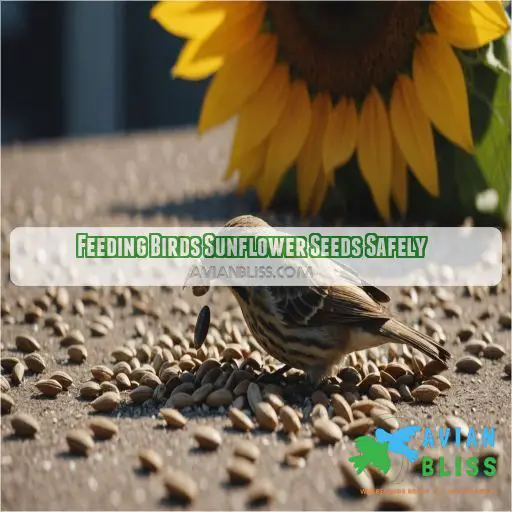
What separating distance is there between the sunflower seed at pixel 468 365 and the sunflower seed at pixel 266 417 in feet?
2.28

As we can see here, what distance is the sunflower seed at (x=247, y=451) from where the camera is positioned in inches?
71.1

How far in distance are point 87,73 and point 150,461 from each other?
24.7 feet

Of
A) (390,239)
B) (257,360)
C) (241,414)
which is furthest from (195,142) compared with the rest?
(241,414)

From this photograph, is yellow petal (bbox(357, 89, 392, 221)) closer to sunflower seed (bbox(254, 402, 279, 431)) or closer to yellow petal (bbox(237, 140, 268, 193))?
yellow petal (bbox(237, 140, 268, 193))

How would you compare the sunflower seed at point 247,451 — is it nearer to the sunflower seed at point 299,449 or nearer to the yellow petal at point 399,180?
the sunflower seed at point 299,449

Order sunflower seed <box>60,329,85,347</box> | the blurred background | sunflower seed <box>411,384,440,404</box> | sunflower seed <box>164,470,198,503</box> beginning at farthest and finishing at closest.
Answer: the blurred background
sunflower seed <box>60,329,85,347</box>
sunflower seed <box>411,384,440,404</box>
sunflower seed <box>164,470,198,503</box>

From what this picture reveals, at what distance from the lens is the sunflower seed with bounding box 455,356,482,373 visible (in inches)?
97.4

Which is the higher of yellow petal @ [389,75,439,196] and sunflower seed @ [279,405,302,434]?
yellow petal @ [389,75,439,196]

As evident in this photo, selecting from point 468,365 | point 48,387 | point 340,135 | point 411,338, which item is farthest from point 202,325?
point 340,135

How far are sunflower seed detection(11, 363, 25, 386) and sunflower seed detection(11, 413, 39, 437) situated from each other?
40 cm

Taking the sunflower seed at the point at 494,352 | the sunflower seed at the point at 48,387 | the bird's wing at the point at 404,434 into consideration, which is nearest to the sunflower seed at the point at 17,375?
the sunflower seed at the point at 48,387

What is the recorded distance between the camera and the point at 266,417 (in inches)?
78.4

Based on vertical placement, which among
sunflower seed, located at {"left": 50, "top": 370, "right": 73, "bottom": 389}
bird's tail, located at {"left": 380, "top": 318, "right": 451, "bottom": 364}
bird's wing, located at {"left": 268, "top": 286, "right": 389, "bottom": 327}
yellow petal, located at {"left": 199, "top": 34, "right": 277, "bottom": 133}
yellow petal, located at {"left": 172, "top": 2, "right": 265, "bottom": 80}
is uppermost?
yellow petal, located at {"left": 172, "top": 2, "right": 265, "bottom": 80}

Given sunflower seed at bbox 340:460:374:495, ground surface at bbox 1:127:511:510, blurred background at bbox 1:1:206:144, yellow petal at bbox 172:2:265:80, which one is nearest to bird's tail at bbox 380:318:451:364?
ground surface at bbox 1:127:511:510
